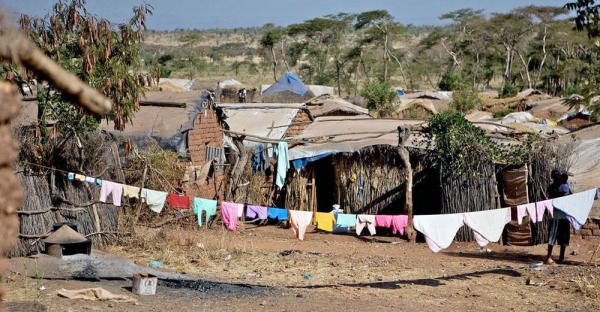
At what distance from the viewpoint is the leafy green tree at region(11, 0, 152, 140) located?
10.9m

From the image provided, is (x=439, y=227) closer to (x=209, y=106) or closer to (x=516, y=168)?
(x=516, y=168)

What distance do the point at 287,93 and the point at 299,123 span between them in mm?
9797

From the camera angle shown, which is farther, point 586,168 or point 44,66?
point 586,168

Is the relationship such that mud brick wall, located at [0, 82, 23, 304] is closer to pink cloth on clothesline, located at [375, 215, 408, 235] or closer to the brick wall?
pink cloth on clothesline, located at [375, 215, 408, 235]

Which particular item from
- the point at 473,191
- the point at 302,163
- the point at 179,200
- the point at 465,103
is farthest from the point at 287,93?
the point at 179,200

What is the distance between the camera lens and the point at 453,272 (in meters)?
11.5

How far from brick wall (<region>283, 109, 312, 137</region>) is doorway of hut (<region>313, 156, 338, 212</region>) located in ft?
9.68

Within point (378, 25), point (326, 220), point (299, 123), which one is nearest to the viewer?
point (326, 220)

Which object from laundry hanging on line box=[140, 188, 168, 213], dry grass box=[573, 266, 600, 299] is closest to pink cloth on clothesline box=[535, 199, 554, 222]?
dry grass box=[573, 266, 600, 299]

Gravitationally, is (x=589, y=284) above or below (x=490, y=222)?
below

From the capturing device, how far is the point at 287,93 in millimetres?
30297

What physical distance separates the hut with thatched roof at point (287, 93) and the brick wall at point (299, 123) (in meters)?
8.20

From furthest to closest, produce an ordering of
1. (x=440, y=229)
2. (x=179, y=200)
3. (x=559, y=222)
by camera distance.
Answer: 1. (x=179, y=200)
2. (x=559, y=222)
3. (x=440, y=229)

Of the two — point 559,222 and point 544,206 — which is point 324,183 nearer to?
point 559,222
